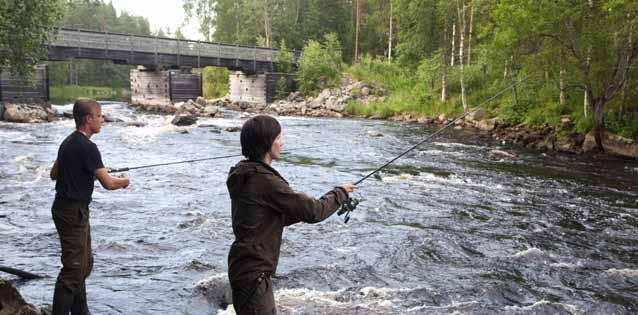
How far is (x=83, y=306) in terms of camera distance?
5.39 metres

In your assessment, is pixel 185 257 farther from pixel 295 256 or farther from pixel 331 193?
pixel 331 193

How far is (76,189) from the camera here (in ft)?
15.6

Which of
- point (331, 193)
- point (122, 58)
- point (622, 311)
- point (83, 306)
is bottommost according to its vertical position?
point (622, 311)

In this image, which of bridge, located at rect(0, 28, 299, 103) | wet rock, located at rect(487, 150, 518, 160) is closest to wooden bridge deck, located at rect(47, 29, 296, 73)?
bridge, located at rect(0, 28, 299, 103)

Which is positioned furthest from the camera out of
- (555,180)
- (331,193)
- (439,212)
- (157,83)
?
(157,83)

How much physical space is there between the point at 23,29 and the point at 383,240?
51.9 ft

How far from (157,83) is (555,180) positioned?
119ft

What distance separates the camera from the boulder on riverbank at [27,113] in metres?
28.0

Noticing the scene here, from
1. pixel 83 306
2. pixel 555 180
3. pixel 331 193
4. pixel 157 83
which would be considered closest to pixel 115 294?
pixel 83 306

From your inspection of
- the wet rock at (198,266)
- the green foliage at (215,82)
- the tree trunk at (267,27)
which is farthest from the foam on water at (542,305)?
the green foliage at (215,82)

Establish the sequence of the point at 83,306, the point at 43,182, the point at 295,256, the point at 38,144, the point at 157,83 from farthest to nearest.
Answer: the point at 157,83 → the point at 38,144 → the point at 43,182 → the point at 295,256 → the point at 83,306

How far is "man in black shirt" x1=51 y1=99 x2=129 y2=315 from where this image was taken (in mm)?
4727

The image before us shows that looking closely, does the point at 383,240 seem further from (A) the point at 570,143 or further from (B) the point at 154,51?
(B) the point at 154,51

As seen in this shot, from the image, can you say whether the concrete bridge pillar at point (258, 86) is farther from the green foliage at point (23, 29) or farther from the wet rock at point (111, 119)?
the green foliage at point (23, 29)
